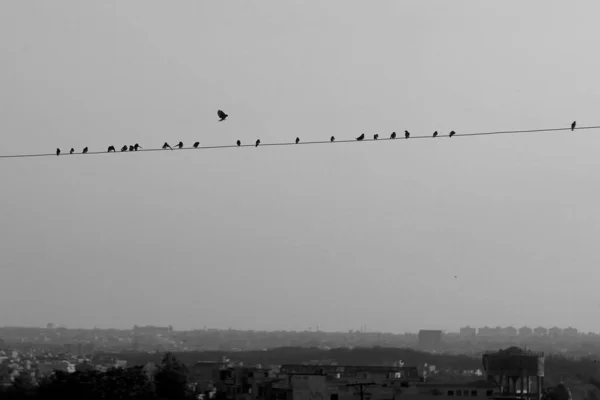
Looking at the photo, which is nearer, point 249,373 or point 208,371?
point 249,373

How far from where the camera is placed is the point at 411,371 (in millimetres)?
115938

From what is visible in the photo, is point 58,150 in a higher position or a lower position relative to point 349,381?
higher

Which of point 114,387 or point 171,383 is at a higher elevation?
point 171,383

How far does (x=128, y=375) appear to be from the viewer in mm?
93562

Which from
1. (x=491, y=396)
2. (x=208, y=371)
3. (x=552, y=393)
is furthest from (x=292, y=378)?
(x=208, y=371)

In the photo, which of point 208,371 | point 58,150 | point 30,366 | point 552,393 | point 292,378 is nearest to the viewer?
point 58,150

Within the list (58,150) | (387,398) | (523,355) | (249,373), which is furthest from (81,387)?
(58,150)

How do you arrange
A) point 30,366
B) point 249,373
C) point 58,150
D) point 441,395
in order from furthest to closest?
point 30,366 < point 249,373 < point 441,395 < point 58,150

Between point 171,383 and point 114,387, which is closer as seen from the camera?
point 114,387

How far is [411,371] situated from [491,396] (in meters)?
39.5

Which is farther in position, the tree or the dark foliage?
the tree

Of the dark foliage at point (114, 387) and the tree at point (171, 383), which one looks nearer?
the dark foliage at point (114, 387)

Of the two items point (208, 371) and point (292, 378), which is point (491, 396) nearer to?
point (292, 378)

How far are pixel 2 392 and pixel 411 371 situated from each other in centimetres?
3491
